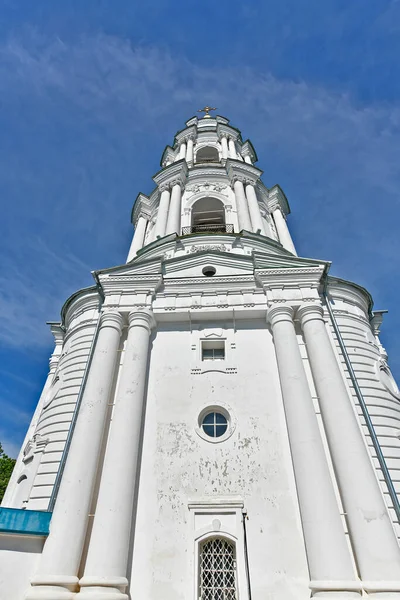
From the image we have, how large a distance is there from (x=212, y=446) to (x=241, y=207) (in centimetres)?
1334

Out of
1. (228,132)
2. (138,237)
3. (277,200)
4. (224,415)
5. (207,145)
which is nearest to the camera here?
(224,415)

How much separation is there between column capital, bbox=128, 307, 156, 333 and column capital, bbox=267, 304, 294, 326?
13.2ft

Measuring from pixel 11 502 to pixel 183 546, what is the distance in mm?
5362

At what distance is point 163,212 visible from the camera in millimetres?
20484

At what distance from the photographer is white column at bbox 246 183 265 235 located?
18797 mm

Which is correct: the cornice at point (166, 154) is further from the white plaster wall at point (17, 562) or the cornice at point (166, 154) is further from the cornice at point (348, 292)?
the white plaster wall at point (17, 562)

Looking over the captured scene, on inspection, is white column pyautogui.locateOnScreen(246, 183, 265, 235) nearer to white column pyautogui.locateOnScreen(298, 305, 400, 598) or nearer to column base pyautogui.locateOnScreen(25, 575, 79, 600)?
white column pyautogui.locateOnScreen(298, 305, 400, 598)

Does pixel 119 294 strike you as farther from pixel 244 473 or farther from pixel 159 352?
pixel 244 473

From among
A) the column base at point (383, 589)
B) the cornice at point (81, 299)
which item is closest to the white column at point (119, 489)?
the cornice at point (81, 299)

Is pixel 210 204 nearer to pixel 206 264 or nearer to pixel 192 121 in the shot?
pixel 206 264

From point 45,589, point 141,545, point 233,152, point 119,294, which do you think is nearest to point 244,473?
point 141,545

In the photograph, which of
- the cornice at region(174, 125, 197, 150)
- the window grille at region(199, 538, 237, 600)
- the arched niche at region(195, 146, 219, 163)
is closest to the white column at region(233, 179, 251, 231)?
the arched niche at region(195, 146, 219, 163)

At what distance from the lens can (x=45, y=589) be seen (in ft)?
24.6

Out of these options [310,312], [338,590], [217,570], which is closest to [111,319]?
[310,312]
